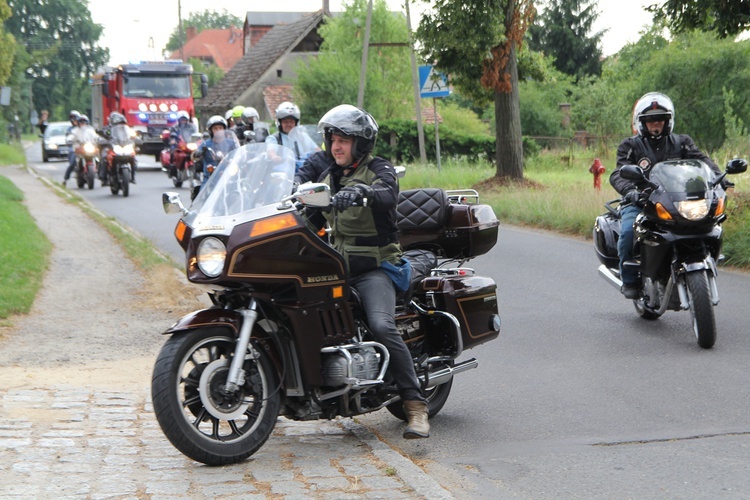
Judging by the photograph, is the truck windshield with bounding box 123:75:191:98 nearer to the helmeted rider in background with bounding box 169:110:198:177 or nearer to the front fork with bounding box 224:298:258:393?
the helmeted rider in background with bounding box 169:110:198:177

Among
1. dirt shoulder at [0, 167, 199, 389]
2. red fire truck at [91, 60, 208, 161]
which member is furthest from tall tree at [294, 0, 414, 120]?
dirt shoulder at [0, 167, 199, 389]

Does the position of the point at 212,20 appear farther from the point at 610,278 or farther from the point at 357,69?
the point at 610,278

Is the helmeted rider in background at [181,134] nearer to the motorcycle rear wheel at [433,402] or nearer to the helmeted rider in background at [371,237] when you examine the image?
the motorcycle rear wheel at [433,402]

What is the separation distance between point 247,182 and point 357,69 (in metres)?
44.7

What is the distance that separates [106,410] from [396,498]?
7.93 ft

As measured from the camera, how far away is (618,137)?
4253 cm

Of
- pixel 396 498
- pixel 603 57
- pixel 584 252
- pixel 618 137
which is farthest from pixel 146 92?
pixel 603 57

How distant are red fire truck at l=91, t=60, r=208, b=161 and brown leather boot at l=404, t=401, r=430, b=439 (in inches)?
1282

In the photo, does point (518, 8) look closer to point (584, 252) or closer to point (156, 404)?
point (584, 252)

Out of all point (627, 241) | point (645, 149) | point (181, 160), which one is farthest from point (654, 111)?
point (181, 160)

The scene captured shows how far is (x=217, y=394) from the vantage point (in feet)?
17.9

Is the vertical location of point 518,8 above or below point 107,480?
above

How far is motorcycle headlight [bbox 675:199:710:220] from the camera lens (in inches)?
332

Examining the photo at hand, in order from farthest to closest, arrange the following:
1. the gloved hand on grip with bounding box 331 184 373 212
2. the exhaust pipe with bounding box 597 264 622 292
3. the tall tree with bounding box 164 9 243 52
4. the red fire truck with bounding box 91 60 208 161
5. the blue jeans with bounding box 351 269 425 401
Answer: the tall tree with bounding box 164 9 243 52
the red fire truck with bounding box 91 60 208 161
the exhaust pipe with bounding box 597 264 622 292
the blue jeans with bounding box 351 269 425 401
the gloved hand on grip with bounding box 331 184 373 212
